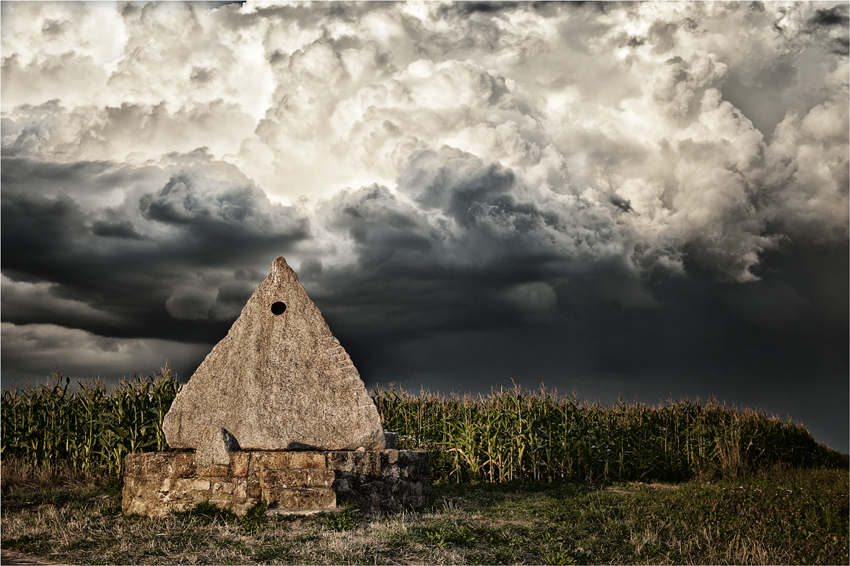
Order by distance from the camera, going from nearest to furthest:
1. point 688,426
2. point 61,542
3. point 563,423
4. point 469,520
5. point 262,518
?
point 61,542
point 262,518
point 469,520
point 563,423
point 688,426

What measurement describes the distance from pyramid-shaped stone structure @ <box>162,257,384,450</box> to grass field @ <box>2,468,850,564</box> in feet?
3.37

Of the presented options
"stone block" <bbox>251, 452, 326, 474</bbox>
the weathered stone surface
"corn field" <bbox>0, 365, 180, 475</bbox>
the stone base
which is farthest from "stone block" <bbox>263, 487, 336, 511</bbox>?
"corn field" <bbox>0, 365, 180, 475</bbox>

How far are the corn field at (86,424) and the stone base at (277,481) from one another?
3.14m

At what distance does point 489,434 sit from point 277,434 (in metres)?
5.77

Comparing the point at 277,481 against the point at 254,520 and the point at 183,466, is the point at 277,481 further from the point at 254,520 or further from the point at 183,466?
the point at 183,466

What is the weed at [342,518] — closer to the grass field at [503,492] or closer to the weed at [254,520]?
the grass field at [503,492]

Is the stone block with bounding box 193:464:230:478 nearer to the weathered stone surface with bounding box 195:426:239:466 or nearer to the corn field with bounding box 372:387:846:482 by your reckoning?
the weathered stone surface with bounding box 195:426:239:466

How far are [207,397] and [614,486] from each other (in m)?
8.25

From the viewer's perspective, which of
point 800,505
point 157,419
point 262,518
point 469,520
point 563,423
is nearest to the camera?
point 262,518

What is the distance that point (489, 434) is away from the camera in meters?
12.4

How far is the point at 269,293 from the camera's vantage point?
8.56m

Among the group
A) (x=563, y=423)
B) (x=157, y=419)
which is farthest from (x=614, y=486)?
(x=157, y=419)

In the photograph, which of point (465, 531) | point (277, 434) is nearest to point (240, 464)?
point (277, 434)

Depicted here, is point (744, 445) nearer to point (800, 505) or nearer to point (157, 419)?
point (800, 505)
